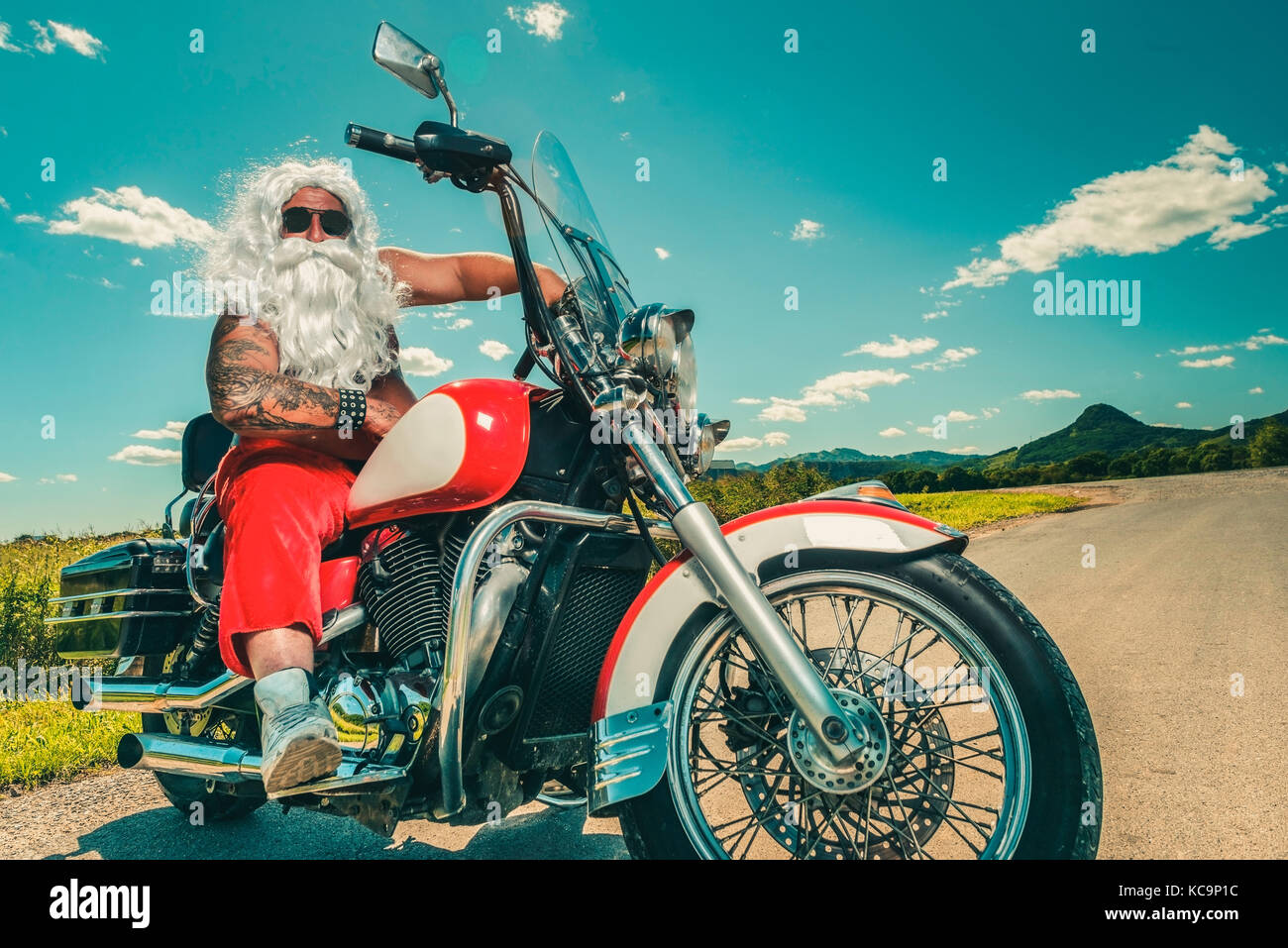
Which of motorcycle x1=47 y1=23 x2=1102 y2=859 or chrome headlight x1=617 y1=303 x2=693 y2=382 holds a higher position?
chrome headlight x1=617 y1=303 x2=693 y2=382

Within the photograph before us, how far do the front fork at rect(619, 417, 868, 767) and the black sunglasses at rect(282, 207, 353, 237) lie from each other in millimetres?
1556

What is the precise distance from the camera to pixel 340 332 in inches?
98.8

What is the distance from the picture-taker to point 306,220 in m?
2.58

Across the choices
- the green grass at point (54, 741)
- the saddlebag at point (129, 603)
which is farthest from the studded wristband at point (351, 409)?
the green grass at point (54, 741)

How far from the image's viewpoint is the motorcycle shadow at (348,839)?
2547 mm

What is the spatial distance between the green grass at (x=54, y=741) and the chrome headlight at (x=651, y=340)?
10.5 feet

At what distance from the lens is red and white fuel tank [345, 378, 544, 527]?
1.95 meters

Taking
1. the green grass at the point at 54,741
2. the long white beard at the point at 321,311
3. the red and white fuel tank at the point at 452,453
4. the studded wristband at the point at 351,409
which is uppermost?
the long white beard at the point at 321,311

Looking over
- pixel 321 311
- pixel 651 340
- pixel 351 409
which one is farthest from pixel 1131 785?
pixel 321 311

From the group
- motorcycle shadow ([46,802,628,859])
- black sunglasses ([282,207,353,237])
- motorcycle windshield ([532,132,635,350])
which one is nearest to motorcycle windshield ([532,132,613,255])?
motorcycle windshield ([532,132,635,350])

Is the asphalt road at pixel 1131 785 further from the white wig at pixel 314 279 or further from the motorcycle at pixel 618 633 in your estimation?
the white wig at pixel 314 279

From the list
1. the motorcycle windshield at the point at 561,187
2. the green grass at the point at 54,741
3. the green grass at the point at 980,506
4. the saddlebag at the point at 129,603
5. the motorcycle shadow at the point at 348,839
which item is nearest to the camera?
the motorcycle windshield at the point at 561,187

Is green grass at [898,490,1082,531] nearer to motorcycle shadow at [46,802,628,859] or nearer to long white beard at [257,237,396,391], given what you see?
motorcycle shadow at [46,802,628,859]
